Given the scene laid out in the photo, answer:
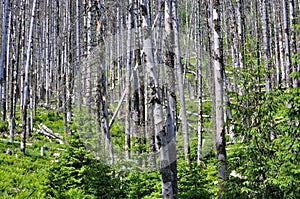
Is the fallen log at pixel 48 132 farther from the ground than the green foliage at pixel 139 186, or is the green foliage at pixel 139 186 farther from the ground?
the green foliage at pixel 139 186

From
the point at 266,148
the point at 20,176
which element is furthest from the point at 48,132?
the point at 266,148

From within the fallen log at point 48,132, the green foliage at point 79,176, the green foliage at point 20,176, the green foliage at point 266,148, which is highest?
the green foliage at point 266,148

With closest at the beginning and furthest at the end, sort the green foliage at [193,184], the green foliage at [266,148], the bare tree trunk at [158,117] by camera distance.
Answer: the green foliage at [266,148] < the bare tree trunk at [158,117] < the green foliage at [193,184]

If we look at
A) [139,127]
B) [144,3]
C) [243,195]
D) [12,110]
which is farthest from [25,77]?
[243,195]

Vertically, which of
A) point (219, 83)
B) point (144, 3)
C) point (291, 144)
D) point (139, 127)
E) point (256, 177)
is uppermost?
point (144, 3)

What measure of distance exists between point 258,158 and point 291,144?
2.68 feet

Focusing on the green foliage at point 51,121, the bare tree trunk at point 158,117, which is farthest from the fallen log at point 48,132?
the bare tree trunk at point 158,117

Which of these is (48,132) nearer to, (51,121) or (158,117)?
(51,121)

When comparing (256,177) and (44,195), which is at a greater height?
(256,177)

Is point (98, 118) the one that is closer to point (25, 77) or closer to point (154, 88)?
point (154, 88)

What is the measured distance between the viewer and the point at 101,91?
8102 mm

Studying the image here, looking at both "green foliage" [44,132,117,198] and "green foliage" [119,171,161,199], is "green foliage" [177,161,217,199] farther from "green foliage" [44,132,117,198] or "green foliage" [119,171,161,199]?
"green foliage" [44,132,117,198]

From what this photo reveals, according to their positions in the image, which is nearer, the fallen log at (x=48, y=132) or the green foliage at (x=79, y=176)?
the green foliage at (x=79, y=176)

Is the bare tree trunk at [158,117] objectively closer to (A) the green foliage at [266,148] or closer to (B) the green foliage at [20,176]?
(A) the green foliage at [266,148]
